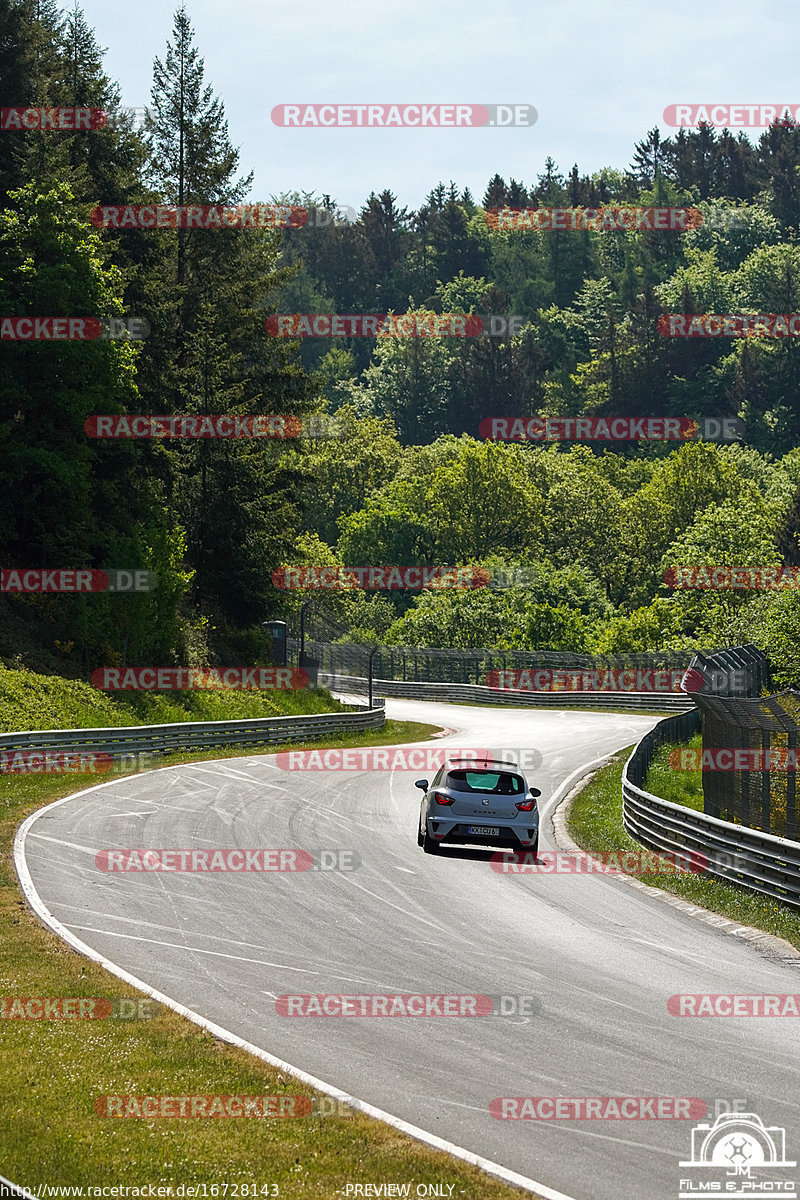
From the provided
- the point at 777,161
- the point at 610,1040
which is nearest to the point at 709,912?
the point at 610,1040

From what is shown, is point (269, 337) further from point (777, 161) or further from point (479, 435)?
point (777, 161)

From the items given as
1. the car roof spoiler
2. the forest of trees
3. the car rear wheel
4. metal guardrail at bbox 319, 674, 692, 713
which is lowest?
metal guardrail at bbox 319, 674, 692, 713

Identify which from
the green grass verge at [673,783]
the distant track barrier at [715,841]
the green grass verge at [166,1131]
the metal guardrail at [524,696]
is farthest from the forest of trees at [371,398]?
the green grass verge at [166,1131]

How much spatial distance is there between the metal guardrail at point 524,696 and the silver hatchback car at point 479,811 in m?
42.3

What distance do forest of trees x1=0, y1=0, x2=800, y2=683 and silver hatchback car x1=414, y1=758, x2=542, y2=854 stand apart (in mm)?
24601

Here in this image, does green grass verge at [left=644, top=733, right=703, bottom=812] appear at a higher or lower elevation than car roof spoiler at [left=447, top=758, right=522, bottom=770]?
lower

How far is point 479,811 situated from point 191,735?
1885 centimetres

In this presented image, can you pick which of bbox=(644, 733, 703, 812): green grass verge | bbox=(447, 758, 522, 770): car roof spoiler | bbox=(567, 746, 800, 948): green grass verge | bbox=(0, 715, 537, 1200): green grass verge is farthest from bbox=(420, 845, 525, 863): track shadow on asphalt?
bbox=(0, 715, 537, 1200): green grass verge

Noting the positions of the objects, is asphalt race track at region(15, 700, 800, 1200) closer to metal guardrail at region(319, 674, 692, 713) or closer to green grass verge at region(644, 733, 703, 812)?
green grass verge at region(644, 733, 703, 812)

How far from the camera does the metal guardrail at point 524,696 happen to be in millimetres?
64438

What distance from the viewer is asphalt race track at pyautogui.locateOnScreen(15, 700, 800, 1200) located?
8438 millimetres

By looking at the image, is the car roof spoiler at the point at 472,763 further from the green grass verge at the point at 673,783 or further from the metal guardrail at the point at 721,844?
the green grass verge at the point at 673,783

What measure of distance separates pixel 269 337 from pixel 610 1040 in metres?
56.4

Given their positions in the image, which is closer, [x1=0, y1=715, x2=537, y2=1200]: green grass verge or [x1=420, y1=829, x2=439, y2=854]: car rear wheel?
[x1=0, y1=715, x2=537, y2=1200]: green grass verge
